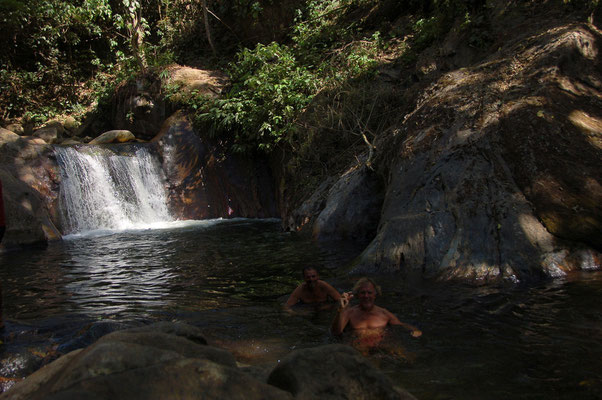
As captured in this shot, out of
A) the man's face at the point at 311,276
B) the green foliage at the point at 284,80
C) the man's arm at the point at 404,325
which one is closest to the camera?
the man's arm at the point at 404,325

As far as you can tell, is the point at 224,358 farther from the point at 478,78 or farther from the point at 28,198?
the point at 28,198

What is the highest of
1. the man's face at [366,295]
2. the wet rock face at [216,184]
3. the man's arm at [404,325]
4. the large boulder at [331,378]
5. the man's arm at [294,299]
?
the wet rock face at [216,184]

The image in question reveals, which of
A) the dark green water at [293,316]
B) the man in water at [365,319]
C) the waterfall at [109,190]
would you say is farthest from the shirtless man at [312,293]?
the waterfall at [109,190]

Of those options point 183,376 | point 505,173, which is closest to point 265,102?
point 505,173

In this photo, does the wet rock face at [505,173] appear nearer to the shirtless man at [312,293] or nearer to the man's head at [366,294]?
the shirtless man at [312,293]

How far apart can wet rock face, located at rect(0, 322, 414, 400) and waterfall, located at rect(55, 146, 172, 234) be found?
1197cm

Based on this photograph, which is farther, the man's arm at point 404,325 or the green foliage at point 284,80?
the green foliage at point 284,80

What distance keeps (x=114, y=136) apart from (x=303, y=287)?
43.6 feet

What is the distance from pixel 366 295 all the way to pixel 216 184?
37.9ft

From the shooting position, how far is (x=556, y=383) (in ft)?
10.8

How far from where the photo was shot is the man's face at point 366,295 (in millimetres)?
4836

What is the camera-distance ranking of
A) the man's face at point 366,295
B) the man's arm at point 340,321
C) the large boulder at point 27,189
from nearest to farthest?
the man's arm at point 340,321
the man's face at point 366,295
the large boulder at point 27,189

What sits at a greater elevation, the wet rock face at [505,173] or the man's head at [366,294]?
the wet rock face at [505,173]

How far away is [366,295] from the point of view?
4828mm
